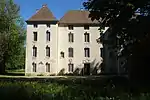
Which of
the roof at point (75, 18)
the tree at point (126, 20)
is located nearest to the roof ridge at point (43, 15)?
the roof at point (75, 18)

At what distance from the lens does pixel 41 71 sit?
53.2 meters

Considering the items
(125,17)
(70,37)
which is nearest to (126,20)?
(125,17)

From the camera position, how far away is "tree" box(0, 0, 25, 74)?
53750mm

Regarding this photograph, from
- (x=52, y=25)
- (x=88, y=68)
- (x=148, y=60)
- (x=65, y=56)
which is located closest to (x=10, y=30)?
(x=52, y=25)

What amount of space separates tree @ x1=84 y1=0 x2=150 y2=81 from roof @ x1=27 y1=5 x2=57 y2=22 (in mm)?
31886

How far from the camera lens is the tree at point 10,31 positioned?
53.8 metres

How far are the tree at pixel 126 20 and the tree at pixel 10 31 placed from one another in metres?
34.1

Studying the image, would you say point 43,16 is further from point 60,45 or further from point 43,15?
point 60,45

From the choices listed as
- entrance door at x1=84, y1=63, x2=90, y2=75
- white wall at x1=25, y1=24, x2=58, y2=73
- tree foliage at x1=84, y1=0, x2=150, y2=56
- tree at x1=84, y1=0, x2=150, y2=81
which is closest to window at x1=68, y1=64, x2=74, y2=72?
entrance door at x1=84, y1=63, x2=90, y2=75

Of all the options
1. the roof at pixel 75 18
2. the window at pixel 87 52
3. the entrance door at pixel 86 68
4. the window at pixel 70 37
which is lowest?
the entrance door at pixel 86 68

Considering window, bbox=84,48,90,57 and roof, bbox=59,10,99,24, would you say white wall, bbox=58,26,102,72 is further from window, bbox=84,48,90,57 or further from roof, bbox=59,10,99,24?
roof, bbox=59,10,99,24

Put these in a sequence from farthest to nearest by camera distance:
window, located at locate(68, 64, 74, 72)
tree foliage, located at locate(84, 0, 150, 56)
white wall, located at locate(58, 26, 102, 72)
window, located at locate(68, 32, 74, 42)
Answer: window, located at locate(68, 32, 74, 42)
white wall, located at locate(58, 26, 102, 72)
window, located at locate(68, 64, 74, 72)
tree foliage, located at locate(84, 0, 150, 56)

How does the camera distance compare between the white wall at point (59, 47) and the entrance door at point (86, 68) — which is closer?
the white wall at point (59, 47)

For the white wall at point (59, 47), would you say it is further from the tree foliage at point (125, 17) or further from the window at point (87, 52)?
the tree foliage at point (125, 17)
